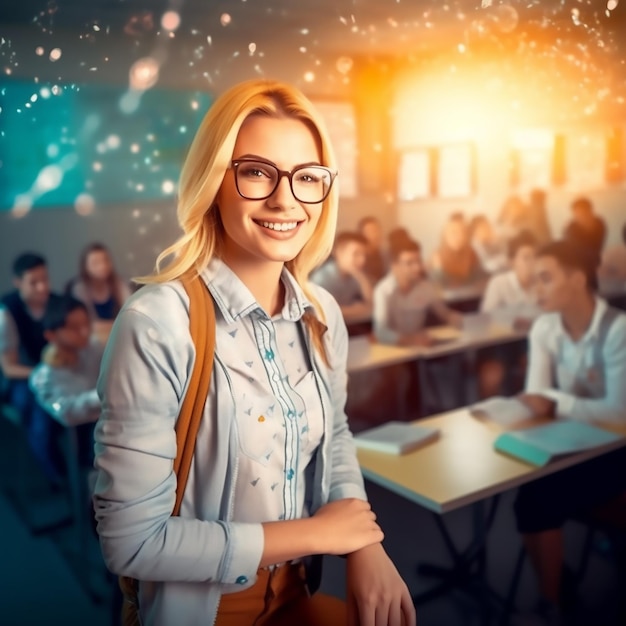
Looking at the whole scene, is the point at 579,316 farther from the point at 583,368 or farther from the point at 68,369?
the point at 68,369

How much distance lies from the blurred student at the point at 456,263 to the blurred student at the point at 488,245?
2 cm

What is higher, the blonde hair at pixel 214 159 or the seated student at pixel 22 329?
the blonde hair at pixel 214 159

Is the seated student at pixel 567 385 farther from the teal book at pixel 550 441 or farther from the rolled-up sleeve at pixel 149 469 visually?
the rolled-up sleeve at pixel 149 469

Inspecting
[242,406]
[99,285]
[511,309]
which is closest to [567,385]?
[511,309]

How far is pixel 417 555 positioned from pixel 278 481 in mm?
514

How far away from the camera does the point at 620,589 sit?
1.42 m

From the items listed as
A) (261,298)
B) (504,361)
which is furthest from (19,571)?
(504,361)

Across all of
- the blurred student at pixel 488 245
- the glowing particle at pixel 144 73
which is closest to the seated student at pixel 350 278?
the blurred student at pixel 488 245

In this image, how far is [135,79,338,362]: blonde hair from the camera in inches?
29.8

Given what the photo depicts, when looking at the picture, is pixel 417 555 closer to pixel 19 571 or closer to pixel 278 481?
pixel 278 481

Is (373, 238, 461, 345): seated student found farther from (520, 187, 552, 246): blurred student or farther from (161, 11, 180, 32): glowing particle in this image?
(161, 11, 180, 32): glowing particle

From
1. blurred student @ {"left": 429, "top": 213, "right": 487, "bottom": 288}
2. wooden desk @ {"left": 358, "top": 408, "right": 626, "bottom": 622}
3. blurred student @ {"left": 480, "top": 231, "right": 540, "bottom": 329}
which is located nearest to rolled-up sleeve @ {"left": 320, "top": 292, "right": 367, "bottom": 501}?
wooden desk @ {"left": 358, "top": 408, "right": 626, "bottom": 622}

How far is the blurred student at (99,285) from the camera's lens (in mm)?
2471

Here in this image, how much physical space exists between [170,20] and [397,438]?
1.00 meters
